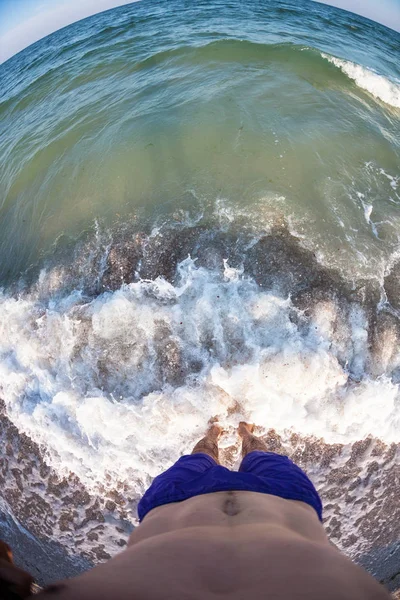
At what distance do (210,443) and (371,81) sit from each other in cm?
1052

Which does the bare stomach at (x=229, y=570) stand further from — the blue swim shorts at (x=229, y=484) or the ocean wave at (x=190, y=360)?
the ocean wave at (x=190, y=360)

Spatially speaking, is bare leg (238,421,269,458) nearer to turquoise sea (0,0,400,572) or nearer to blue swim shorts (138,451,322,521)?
turquoise sea (0,0,400,572)

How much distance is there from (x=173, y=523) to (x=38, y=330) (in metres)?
3.94

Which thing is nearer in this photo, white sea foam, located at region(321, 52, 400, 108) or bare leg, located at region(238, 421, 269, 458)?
bare leg, located at region(238, 421, 269, 458)

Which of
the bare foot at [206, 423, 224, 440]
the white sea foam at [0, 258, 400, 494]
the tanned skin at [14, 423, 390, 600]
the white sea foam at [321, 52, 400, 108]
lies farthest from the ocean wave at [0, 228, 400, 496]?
the white sea foam at [321, 52, 400, 108]

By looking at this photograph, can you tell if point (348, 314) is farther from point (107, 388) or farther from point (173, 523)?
point (173, 523)

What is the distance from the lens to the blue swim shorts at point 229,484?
233 cm

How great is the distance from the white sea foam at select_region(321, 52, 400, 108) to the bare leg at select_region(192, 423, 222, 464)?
9030mm

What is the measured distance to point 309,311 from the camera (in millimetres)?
4695

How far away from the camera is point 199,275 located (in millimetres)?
5023

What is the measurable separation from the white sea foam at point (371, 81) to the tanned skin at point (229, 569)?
10.3 meters

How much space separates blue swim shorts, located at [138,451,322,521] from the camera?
7.64 ft

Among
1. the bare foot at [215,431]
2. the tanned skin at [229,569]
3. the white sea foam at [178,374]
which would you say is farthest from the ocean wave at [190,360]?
the tanned skin at [229,569]

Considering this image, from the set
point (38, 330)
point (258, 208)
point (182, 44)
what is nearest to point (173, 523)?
point (38, 330)
